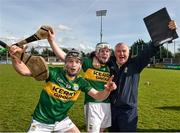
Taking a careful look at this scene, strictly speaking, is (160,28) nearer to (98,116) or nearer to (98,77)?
(98,77)

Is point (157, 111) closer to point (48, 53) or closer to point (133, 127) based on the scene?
point (133, 127)

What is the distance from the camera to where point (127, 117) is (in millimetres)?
6305

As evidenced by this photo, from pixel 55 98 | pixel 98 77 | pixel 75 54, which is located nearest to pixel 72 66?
pixel 75 54

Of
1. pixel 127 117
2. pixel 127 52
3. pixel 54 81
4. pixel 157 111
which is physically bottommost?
pixel 157 111

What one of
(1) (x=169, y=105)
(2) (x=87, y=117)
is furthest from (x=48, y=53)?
(2) (x=87, y=117)

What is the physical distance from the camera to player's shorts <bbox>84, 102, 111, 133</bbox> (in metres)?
→ 6.71

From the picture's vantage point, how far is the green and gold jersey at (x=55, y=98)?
5.41 metres

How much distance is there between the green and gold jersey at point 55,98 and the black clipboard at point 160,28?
5.54 feet

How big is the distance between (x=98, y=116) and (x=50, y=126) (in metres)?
1.53

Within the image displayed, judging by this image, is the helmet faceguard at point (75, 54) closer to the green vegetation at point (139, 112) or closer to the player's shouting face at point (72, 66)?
the player's shouting face at point (72, 66)

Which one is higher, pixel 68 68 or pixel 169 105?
pixel 68 68

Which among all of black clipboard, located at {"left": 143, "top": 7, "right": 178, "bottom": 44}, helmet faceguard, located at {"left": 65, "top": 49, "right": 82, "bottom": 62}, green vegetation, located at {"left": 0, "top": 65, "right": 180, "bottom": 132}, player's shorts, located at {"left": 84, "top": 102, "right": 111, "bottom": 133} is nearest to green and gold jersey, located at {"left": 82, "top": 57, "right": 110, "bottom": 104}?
player's shorts, located at {"left": 84, "top": 102, "right": 111, "bottom": 133}

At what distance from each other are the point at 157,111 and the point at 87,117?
6.46 metres

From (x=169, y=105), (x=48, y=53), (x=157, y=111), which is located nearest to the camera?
(x=157, y=111)
